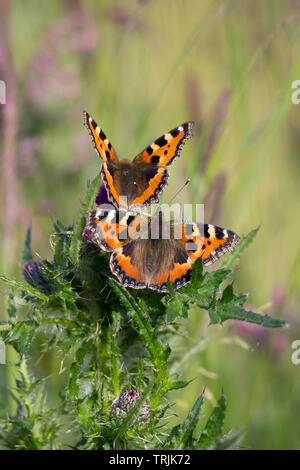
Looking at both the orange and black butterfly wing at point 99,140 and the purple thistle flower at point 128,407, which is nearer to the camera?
the purple thistle flower at point 128,407

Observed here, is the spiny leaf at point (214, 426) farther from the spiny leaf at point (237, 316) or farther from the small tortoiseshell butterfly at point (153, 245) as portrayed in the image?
the small tortoiseshell butterfly at point (153, 245)

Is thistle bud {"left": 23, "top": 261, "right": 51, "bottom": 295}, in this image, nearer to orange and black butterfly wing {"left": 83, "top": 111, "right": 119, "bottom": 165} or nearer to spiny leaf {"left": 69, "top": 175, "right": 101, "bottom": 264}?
spiny leaf {"left": 69, "top": 175, "right": 101, "bottom": 264}

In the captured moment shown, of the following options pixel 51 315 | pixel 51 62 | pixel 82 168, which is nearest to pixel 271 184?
pixel 82 168

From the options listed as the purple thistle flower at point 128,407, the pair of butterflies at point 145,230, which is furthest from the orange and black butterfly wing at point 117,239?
the purple thistle flower at point 128,407

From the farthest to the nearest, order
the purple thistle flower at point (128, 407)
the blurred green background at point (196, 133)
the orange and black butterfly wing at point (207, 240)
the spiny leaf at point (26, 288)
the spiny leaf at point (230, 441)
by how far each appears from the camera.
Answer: the blurred green background at point (196, 133), the orange and black butterfly wing at point (207, 240), the purple thistle flower at point (128, 407), the spiny leaf at point (26, 288), the spiny leaf at point (230, 441)

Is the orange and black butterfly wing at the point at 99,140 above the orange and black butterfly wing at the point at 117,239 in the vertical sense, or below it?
above

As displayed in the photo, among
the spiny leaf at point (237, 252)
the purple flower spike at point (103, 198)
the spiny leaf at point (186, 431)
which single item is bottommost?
the spiny leaf at point (186, 431)

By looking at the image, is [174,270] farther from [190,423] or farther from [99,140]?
[99,140]
